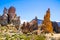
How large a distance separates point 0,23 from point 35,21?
14575 mm

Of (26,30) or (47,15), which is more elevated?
(47,15)

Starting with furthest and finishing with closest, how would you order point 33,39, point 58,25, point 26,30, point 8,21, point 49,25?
point 8,21 → point 58,25 → point 26,30 → point 49,25 → point 33,39

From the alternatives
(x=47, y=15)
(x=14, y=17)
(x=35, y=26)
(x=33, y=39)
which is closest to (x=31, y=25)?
(x=35, y=26)

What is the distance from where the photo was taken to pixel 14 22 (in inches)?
2591

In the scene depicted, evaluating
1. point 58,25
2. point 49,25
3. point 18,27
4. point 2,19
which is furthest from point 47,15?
point 2,19

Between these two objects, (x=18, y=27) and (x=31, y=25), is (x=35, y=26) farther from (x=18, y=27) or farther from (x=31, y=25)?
(x=18, y=27)

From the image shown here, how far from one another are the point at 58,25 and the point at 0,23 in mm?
20894

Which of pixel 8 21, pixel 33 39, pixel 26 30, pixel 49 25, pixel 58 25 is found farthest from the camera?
pixel 8 21

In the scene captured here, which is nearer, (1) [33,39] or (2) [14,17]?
(1) [33,39]

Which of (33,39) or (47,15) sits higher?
(47,15)

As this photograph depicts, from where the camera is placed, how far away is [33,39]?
102 ft

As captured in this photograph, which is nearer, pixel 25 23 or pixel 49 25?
pixel 49 25

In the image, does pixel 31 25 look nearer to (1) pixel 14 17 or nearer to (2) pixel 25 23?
(2) pixel 25 23

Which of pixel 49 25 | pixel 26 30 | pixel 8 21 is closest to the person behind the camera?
pixel 49 25
